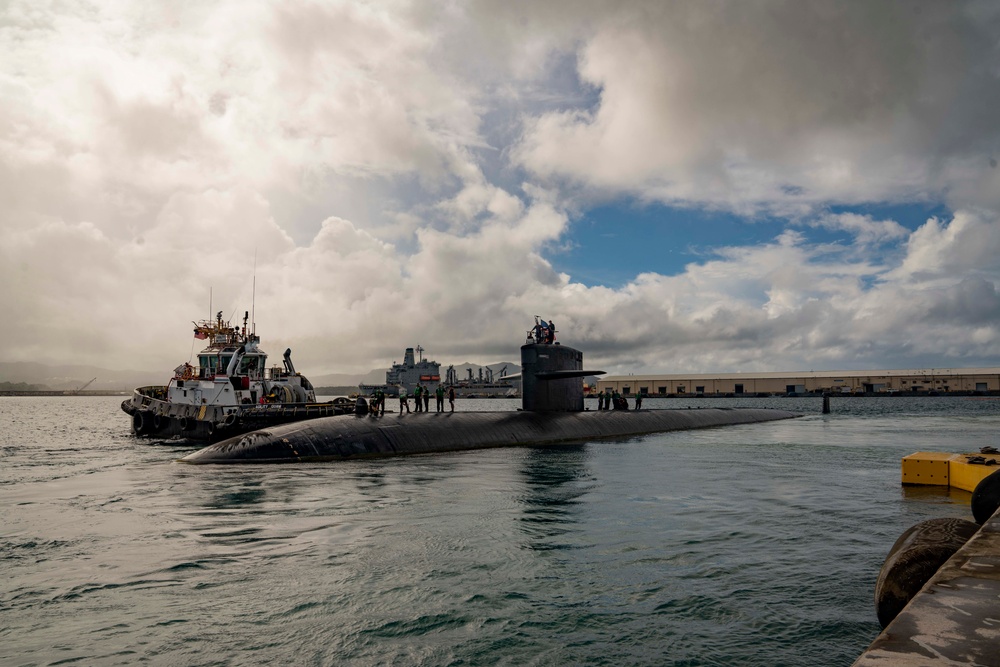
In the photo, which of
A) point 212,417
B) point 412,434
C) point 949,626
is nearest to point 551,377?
point 412,434

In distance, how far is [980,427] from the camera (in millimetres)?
41812

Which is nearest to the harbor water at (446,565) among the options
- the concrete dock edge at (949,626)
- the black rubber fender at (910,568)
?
the black rubber fender at (910,568)

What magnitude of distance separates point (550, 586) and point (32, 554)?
7.90 m

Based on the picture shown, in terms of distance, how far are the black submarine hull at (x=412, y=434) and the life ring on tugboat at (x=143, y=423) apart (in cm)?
1592

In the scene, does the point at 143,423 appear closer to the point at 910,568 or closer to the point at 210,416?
the point at 210,416

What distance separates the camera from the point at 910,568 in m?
6.48

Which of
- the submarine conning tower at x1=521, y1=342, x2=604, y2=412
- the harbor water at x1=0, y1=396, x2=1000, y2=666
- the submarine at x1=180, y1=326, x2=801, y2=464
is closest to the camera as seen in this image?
the harbor water at x1=0, y1=396, x2=1000, y2=666

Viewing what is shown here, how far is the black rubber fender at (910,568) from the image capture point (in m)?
6.34

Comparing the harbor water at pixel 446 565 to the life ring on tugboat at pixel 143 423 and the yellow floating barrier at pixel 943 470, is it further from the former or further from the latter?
the life ring on tugboat at pixel 143 423

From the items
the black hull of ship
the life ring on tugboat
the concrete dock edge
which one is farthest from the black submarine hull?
the concrete dock edge

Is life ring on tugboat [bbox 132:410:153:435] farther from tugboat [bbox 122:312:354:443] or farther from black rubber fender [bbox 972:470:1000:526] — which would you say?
black rubber fender [bbox 972:470:1000:526]

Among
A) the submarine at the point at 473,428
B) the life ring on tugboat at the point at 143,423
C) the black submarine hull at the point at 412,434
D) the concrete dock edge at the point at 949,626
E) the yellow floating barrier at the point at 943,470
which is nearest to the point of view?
the concrete dock edge at the point at 949,626

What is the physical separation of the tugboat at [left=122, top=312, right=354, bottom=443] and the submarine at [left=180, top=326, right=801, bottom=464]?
829 cm

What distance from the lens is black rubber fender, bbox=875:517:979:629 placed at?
6.34m
